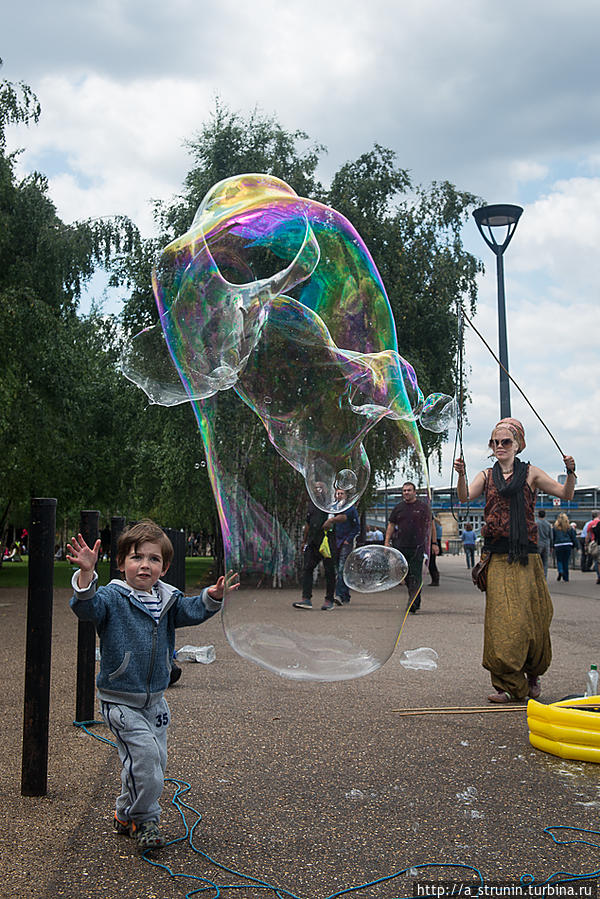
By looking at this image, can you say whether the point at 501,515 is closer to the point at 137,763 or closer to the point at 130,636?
the point at 130,636

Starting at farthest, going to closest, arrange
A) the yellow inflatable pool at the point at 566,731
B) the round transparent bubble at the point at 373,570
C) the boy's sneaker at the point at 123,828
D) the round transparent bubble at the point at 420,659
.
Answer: the round transparent bubble at the point at 420,659
the round transparent bubble at the point at 373,570
the yellow inflatable pool at the point at 566,731
the boy's sneaker at the point at 123,828

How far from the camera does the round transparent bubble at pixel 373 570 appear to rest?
4801mm

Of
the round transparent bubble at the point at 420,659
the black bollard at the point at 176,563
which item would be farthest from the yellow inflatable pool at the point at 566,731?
the black bollard at the point at 176,563

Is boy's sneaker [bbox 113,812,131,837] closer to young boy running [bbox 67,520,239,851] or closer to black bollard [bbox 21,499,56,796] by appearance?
young boy running [bbox 67,520,239,851]

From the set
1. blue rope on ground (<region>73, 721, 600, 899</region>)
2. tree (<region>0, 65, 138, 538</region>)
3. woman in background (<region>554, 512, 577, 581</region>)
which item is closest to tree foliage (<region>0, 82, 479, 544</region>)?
tree (<region>0, 65, 138, 538</region>)

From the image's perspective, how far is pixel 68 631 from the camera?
34.5 ft

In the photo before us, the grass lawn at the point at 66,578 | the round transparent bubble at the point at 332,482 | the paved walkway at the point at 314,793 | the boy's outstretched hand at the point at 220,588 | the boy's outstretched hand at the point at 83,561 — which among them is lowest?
the grass lawn at the point at 66,578

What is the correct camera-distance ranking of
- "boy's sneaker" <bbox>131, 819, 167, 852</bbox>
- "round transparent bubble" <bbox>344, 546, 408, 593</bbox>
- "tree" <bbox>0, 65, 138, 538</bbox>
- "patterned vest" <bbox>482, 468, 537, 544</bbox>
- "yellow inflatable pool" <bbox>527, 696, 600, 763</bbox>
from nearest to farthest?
"boy's sneaker" <bbox>131, 819, 167, 852</bbox>, "yellow inflatable pool" <bbox>527, 696, 600, 763</bbox>, "round transparent bubble" <bbox>344, 546, 408, 593</bbox>, "patterned vest" <bbox>482, 468, 537, 544</bbox>, "tree" <bbox>0, 65, 138, 538</bbox>

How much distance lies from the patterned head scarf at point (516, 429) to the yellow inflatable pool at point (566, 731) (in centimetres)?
214

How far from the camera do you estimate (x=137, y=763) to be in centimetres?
338

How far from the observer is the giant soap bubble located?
472 cm

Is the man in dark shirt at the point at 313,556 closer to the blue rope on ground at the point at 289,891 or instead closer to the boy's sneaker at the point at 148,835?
the blue rope on ground at the point at 289,891

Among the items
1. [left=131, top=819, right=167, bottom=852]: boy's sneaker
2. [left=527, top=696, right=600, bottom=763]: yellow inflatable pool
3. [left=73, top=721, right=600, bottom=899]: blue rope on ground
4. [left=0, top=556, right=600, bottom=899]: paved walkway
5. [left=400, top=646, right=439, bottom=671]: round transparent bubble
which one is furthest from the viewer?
[left=400, top=646, right=439, bottom=671]: round transparent bubble

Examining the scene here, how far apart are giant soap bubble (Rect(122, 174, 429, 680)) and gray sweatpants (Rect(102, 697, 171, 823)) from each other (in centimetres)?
110
